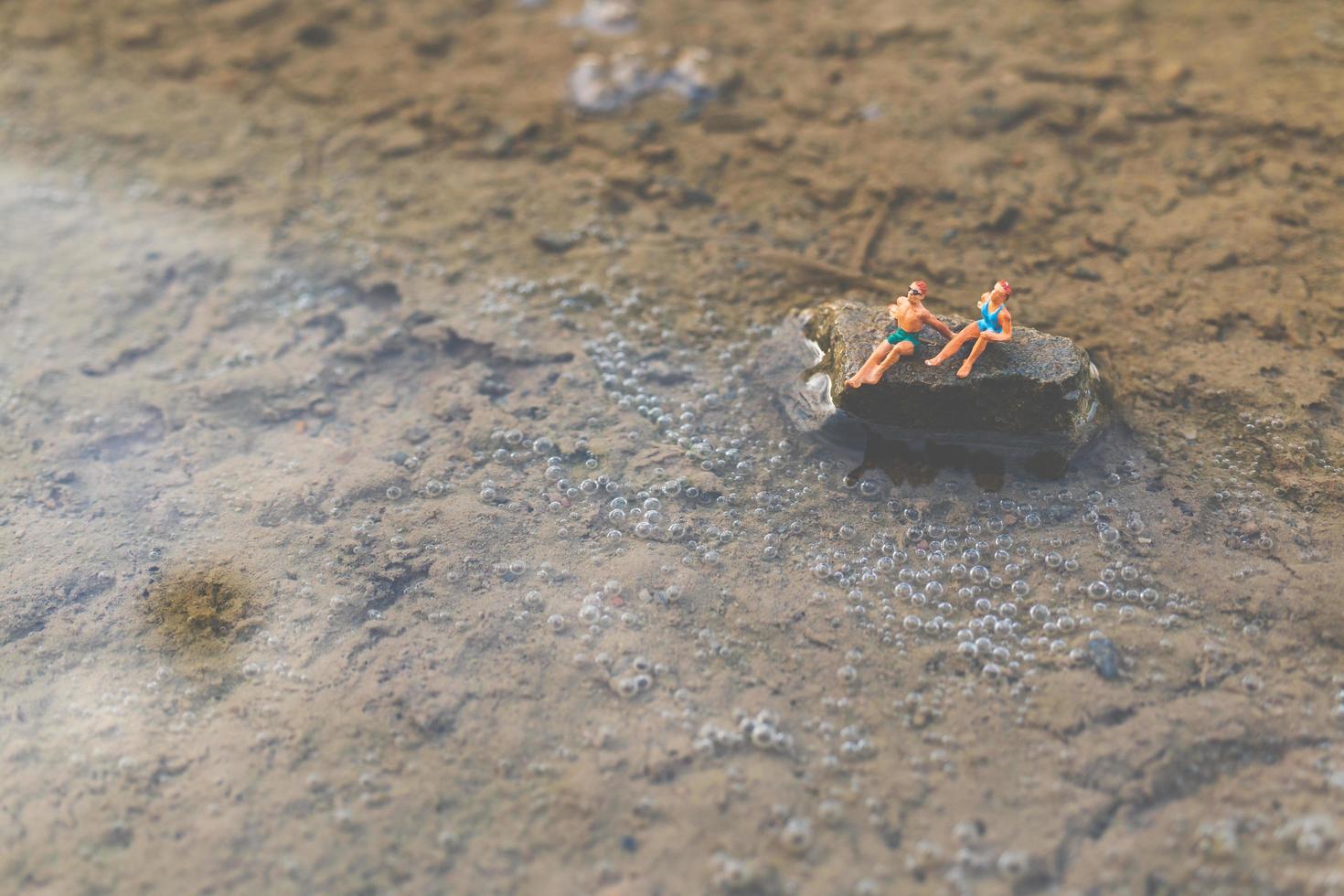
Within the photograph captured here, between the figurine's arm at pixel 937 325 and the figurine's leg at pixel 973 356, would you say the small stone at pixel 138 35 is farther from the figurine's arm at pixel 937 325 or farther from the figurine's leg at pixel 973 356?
the figurine's leg at pixel 973 356

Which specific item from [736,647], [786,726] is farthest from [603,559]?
[786,726]

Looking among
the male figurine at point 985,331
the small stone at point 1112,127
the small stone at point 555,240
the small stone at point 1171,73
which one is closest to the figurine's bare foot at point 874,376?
the male figurine at point 985,331

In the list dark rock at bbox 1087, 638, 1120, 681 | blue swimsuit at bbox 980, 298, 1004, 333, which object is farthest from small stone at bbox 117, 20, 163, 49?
dark rock at bbox 1087, 638, 1120, 681

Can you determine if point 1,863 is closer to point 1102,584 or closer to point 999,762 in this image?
point 999,762

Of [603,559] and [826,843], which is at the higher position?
[603,559]

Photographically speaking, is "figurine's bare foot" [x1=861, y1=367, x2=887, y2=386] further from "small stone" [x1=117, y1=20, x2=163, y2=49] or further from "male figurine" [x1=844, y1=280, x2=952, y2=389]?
"small stone" [x1=117, y1=20, x2=163, y2=49]

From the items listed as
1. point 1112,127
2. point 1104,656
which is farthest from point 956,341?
point 1112,127
